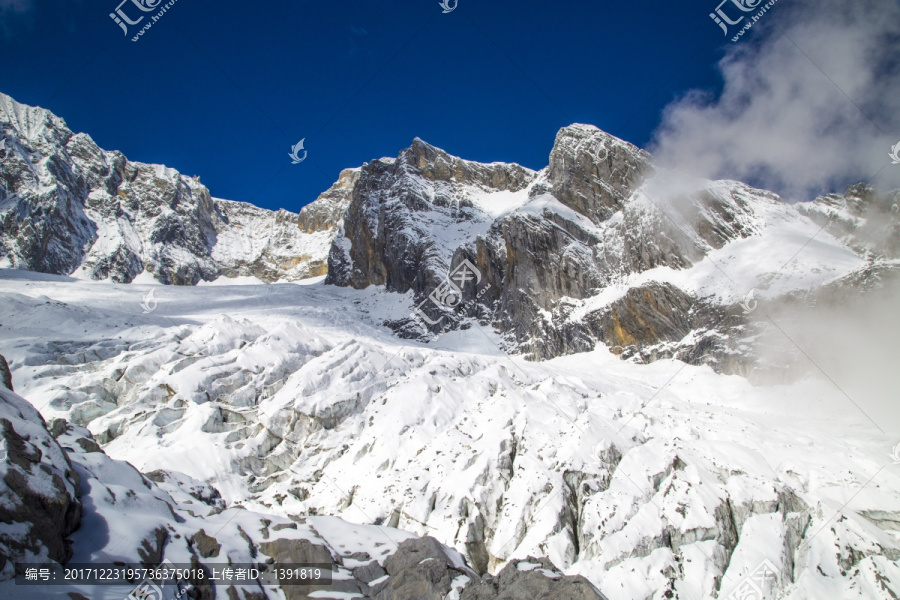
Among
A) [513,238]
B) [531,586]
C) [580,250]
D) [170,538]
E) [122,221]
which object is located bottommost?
[531,586]

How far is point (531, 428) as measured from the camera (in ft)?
102

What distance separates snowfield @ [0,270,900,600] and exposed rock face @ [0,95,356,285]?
3625 inches

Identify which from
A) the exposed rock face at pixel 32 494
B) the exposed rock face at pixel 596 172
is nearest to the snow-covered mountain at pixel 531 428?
the exposed rock face at pixel 32 494

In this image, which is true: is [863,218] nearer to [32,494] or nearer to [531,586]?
[531,586]

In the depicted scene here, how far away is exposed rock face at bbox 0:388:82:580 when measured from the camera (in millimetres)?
10508

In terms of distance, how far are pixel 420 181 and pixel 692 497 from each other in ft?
329

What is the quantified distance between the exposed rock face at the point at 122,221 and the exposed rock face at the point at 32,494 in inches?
5108

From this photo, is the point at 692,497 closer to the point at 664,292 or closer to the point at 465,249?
the point at 664,292

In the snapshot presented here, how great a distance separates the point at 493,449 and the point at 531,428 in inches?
134

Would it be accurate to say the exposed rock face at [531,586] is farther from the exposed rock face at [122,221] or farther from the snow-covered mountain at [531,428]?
the exposed rock face at [122,221]

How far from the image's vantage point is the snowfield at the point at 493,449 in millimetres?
23047

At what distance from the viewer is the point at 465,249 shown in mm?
88375

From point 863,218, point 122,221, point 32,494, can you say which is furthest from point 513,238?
point 122,221

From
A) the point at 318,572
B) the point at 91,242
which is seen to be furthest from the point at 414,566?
the point at 91,242
